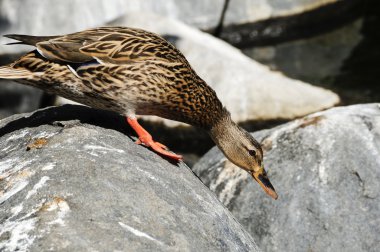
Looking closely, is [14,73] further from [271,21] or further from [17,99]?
[271,21]

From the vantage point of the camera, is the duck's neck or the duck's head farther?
the duck's neck

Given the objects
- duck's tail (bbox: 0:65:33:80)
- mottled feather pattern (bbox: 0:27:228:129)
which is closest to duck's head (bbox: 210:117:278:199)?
mottled feather pattern (bbox: 0:27:228:129)

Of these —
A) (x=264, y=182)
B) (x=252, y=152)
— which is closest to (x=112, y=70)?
(x=252, y=152)

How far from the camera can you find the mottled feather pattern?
17.7 ft

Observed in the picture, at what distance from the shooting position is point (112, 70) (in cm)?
540

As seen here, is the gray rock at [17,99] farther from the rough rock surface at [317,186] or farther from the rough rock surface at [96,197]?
the rough rock surface at [96,197]

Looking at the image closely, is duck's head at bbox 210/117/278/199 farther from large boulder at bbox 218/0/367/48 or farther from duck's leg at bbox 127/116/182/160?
large boulder at bbox 218/0/367/48

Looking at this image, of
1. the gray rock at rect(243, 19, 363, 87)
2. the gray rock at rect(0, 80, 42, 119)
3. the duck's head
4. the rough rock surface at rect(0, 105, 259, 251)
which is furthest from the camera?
the gray rock at rect(243, 19, 363, 87)

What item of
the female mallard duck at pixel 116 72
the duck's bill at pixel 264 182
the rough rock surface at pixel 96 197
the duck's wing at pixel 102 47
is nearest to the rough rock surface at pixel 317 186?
the duck's bill at pixel 264 182

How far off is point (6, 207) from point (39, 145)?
28.0 inches

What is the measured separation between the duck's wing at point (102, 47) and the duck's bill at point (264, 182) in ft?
3.84

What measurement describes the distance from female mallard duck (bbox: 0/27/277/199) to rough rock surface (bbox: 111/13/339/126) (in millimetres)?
3958

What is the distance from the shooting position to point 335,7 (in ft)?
47.1

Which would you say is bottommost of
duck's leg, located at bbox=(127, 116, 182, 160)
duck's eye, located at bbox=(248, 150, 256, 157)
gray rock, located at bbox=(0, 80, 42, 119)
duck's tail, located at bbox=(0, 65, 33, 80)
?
gray rock, located at bbox=(0, 80, 42, 119)
